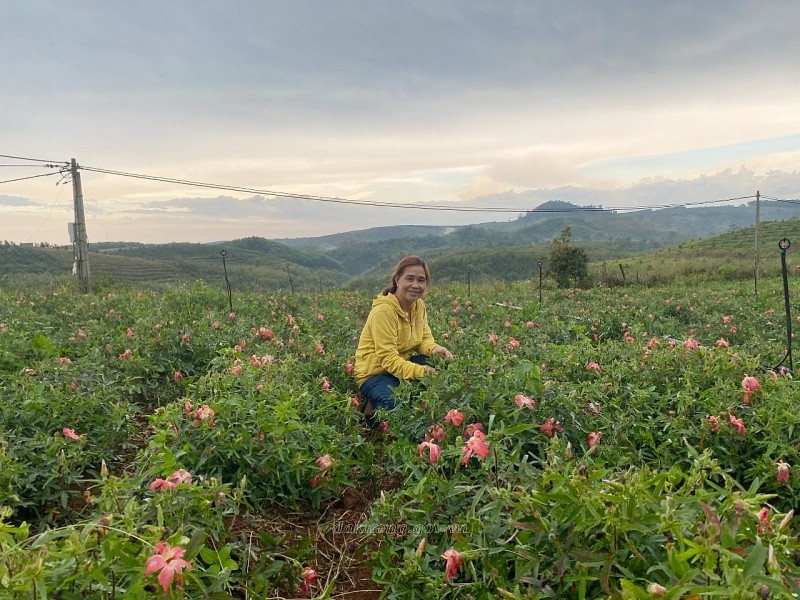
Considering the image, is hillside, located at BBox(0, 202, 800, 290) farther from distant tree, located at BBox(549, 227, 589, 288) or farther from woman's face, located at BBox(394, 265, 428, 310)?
woman's face, located at BBox(394, 265, 428, 310)

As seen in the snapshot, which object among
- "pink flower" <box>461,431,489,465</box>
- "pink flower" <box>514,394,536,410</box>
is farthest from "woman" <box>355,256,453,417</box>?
"pink flower" <box>461,431,489,465</box>

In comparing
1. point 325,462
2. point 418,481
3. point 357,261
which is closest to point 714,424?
point 418,481

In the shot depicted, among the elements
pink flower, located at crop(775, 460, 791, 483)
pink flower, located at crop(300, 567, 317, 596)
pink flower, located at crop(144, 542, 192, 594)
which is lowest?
pink flower, located at crop(300, 567, 317, 596)

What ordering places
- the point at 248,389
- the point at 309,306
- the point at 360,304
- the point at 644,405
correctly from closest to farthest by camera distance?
the point at 644,405 → the point at 248,389 → the point at 309,306 → the point at 360,304

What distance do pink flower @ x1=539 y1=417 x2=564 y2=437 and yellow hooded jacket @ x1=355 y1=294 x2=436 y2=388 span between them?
1428mm

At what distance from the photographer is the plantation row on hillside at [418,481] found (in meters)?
1.29

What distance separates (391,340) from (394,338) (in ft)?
0.13

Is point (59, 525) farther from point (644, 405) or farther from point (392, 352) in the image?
point (644, 405)

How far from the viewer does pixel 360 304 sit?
975 cm

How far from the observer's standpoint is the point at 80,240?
13406mm

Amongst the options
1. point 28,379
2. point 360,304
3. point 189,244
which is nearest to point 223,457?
point 28,379

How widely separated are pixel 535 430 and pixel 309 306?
678 cm

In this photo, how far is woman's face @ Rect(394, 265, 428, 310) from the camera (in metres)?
4.02

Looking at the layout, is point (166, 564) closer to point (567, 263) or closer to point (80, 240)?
point (80, 240)
